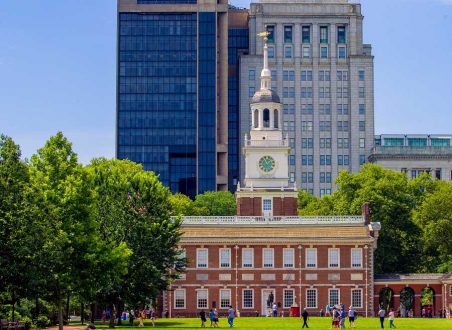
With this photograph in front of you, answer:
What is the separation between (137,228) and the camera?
Result: 302 feet

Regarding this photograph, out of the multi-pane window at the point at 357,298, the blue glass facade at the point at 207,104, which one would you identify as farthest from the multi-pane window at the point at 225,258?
the blue glass facade at the point at 207,104

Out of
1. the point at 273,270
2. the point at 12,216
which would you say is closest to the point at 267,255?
the point at 273,270

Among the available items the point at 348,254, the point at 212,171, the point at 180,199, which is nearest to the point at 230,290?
the point at 348,254

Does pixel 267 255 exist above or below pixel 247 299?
above

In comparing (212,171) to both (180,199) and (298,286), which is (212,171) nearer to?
(180,199)

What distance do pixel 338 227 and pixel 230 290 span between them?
1195 centimetres

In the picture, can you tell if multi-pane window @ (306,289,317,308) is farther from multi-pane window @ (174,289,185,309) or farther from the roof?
the roof

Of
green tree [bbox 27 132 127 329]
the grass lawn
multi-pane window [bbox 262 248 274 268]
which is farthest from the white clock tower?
green tree [bbox 27 132 127 329]

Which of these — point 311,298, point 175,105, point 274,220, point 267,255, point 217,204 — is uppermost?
point 175,105

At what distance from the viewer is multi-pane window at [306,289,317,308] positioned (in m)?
114

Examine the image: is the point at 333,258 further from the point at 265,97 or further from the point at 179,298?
the point at 265,97

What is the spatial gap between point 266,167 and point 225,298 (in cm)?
1474

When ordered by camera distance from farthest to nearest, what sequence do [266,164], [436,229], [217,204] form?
[217,204]
[436,229]
[266,164]

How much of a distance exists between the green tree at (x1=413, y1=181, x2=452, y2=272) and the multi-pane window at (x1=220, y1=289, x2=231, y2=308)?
24.0 metres
